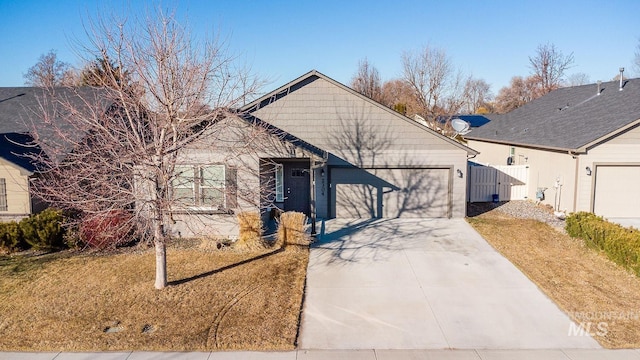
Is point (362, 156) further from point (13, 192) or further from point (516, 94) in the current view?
point (516, 94)

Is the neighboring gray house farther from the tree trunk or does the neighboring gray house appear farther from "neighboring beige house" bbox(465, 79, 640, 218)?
the tree trunk

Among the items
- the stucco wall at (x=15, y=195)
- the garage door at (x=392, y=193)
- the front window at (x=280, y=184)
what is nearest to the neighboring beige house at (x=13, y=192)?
the stucco wall at (x=15, y=195)

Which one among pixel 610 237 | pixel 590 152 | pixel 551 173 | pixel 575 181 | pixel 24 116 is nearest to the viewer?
pixel 610 237

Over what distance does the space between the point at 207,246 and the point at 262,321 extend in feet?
16.1

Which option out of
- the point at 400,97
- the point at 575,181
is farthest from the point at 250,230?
the point at 400,97

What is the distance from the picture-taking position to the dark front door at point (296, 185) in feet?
52.1

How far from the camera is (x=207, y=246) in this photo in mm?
11891

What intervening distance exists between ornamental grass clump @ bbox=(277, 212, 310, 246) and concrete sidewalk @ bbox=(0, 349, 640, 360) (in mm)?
5496

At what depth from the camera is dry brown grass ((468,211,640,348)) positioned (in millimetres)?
7473

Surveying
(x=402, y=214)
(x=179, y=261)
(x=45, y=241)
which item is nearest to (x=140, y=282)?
(x=179, y=261)

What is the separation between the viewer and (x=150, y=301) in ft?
27.5

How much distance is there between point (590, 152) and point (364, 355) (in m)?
12.9

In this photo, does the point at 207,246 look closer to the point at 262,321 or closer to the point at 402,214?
the point at 262,321

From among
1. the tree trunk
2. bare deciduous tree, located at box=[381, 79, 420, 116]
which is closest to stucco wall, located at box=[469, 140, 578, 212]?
the tree trunk
